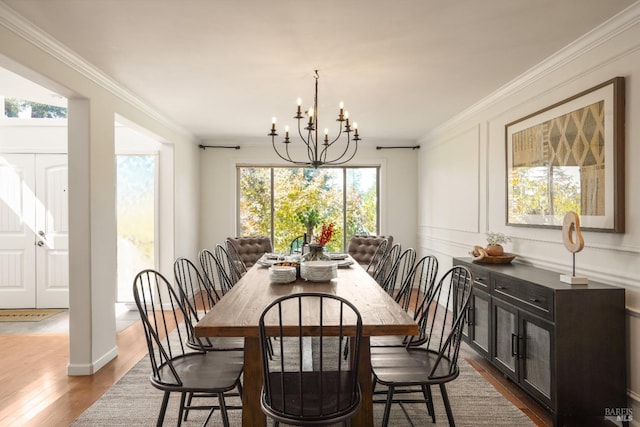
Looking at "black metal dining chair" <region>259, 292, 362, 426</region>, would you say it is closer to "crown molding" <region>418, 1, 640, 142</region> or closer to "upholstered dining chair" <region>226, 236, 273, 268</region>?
"crown molding" <region>418, 1, 640, 142</region>

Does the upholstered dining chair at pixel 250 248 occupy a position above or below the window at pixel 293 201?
below

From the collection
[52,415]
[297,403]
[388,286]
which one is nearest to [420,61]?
[388,286]

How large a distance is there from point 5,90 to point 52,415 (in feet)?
9.80

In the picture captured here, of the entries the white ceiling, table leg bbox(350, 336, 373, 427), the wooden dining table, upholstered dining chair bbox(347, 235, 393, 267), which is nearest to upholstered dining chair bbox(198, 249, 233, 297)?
the wooden dining table

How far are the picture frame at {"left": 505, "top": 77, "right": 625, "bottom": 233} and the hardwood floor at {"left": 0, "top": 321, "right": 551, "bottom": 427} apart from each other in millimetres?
1288

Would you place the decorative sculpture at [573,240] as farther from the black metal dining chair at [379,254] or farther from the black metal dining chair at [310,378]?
the black metal dining chair at [379,254]

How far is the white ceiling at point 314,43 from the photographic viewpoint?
8.02ft

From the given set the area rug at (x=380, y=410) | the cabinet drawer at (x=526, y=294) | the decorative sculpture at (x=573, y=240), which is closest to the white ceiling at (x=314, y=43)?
the decorative sculpture at (x=573, y=240)

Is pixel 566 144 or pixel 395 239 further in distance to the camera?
pixel 395 239

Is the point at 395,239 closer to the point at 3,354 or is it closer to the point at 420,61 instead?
the point at 420,61

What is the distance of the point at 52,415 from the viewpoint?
8.85 feet

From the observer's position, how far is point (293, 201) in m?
7.12

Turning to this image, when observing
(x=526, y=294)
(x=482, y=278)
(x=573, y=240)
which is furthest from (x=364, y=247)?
(x=573, y=240)

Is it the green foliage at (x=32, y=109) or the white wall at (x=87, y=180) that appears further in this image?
the green foliage at (x=32, y=109)
